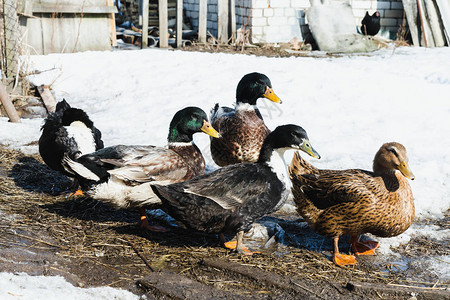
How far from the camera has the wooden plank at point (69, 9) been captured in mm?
11355

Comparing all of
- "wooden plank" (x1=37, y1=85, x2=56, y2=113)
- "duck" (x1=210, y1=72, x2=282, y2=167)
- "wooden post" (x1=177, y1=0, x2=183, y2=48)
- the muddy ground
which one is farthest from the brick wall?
the muddy ground

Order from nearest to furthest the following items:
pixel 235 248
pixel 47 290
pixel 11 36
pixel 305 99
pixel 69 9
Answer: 1. pixel 47 290
2. pixel 235 248
3. pixel 305 99
4. pixel 11 36
5. pixel 69 9

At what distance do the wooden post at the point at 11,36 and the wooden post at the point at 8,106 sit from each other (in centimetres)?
108

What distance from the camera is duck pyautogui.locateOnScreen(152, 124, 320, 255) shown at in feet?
12.9

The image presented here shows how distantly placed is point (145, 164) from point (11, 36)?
5.34 m

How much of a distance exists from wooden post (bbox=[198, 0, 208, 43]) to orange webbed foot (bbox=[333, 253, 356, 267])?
33.6 feet

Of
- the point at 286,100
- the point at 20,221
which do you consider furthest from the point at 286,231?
the point at 286,100

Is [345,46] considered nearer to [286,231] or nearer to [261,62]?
[261,62]

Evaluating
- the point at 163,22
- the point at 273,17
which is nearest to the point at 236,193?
the point at 163,22

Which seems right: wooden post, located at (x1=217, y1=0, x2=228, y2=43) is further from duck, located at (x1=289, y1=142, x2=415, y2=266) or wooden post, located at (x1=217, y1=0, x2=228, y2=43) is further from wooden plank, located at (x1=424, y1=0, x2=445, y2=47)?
duck, located at (x1=289, y1=142, x2=415, y2=266)

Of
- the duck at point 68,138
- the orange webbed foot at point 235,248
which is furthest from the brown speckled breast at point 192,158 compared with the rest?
the duck at point 68,138

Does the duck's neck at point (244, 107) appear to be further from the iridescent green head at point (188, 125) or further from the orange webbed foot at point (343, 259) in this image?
the orange webbed foot at point (343, 259)

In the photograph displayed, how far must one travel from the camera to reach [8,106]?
25.5ft

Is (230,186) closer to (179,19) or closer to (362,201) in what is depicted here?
(362,201)
